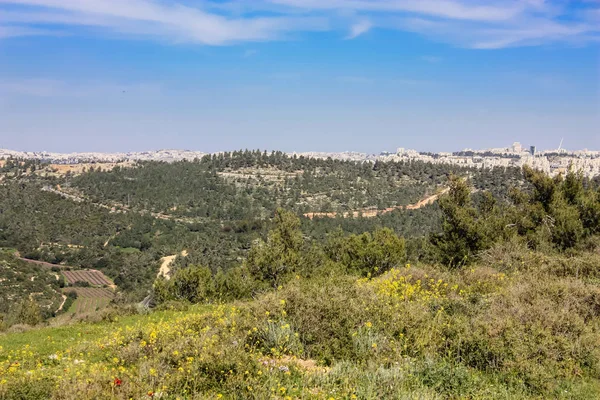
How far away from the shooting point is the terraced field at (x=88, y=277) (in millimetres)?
68750

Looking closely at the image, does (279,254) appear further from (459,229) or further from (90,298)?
(90,298)

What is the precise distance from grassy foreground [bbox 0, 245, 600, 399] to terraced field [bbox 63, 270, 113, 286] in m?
68.7

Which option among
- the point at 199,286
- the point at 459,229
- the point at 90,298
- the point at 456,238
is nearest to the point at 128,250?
the point at 90,298

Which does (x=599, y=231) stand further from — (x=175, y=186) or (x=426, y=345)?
(x=175, y=186)

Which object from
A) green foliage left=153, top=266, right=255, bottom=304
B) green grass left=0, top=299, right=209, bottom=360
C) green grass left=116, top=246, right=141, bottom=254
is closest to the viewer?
green grass left=0, top=299, right=209, bottom=360

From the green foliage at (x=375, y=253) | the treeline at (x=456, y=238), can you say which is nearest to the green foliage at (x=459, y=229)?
the treeline at (x=456, y=238)

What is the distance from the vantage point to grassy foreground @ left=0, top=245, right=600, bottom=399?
476 cm

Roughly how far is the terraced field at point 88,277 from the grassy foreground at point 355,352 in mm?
68680

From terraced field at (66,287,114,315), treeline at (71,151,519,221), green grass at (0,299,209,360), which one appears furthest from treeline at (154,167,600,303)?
treeline at (71,151,519,221)

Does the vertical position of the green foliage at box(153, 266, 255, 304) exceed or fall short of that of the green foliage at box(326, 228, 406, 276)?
it falls short

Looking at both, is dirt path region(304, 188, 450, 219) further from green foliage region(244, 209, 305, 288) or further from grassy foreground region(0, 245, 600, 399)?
grassy foreground region(0, 245, 600, 399)

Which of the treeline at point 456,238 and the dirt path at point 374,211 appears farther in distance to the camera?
the dirt path at point 374,211

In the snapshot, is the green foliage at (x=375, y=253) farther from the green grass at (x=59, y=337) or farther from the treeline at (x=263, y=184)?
the treeline at (x=263, y=184)

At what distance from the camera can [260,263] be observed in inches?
837
